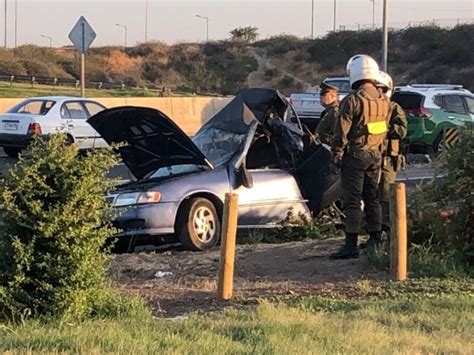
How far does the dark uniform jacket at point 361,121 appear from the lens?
887 cm

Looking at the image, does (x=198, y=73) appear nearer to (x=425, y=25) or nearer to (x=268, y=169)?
(x=425, y=25)

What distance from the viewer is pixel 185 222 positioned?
33.2 ft

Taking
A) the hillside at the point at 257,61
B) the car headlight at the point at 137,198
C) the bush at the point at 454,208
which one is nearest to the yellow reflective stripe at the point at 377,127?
the bush at the point at 454,208

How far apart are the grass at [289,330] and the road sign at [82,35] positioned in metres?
17.3

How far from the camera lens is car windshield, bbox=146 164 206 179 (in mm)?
10562

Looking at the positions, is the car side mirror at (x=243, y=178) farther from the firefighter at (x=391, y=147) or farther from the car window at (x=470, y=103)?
the car window at (x=470, y=103)

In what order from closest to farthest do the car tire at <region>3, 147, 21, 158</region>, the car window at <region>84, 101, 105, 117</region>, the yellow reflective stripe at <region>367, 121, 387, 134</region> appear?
the yellow reflective stripe at <region>367, 121, 387, 134</region>, the car tire at <region>3, 147, 21, 158</region>, the car window at <region>84, 101, 105, 117</region>

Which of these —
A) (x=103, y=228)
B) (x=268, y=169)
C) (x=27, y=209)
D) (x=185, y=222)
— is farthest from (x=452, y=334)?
(x=268, y=169)

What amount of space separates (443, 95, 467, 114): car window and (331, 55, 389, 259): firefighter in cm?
1463

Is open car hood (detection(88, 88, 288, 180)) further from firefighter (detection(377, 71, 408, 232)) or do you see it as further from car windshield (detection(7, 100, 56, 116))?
car windshield (detection(7, 100, 56, 116))

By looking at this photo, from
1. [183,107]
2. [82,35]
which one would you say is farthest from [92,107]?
[183,107]

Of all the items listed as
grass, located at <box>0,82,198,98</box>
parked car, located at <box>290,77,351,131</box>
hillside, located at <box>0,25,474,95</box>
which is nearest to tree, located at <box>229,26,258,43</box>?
hillside, located at <box>0,25,474,95</box>

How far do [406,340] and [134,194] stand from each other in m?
4.72

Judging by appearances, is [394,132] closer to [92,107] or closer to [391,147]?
[391,147]
